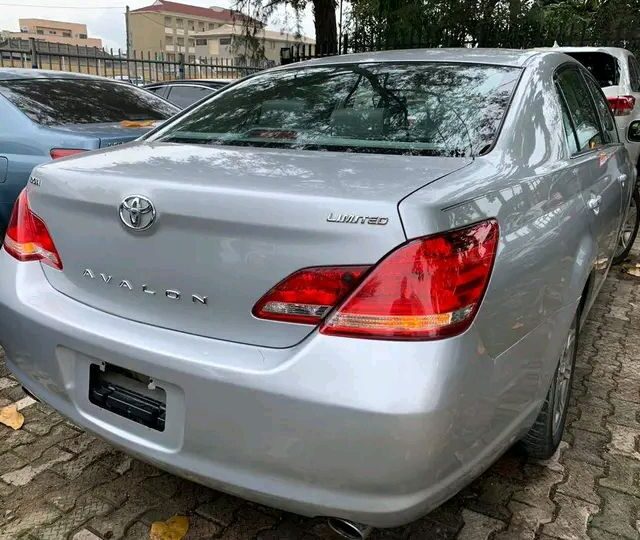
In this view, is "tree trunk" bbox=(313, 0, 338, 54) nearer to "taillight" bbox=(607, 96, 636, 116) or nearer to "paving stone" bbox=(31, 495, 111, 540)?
"taillight" bbox=(607, 96, 636, 116)

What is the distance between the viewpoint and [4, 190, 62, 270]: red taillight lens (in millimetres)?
2015

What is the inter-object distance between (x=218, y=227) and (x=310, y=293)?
0.30 metres

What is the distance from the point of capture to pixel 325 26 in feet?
35.0

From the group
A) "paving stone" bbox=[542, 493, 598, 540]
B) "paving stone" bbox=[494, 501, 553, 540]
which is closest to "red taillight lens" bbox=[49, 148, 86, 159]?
"paving stone" bbox=[494, 501, 553, 540]

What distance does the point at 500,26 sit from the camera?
1038 cm

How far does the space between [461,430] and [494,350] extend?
23 cm

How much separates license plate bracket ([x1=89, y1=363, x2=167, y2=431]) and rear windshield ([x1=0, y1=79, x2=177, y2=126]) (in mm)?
2735

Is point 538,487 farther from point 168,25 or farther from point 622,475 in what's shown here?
point 168,25

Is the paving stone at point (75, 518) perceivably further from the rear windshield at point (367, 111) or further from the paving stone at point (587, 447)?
the paving stone at point (587, 447)

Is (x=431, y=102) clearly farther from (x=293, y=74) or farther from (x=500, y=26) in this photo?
(x=500, y=26)

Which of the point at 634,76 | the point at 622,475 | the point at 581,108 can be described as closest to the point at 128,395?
the point at 622,475

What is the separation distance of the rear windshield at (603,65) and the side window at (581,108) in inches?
163

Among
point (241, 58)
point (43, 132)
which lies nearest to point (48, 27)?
point (241, 58)

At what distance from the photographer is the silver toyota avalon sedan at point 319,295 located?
1.47 m
